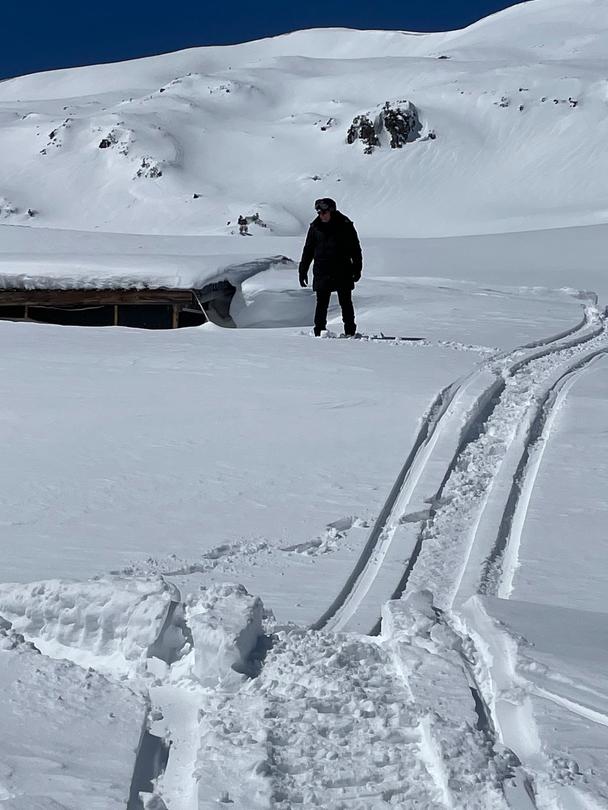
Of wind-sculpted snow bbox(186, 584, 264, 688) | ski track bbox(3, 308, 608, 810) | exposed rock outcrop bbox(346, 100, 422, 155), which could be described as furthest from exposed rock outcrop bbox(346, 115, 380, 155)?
wind-sculpted snow bbox(186, 584, 264, 688)

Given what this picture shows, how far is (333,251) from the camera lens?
372 inches

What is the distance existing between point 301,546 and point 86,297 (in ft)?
27.6

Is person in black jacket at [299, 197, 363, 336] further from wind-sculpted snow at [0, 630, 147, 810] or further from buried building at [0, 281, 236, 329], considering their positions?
wind-sculpted snow at [0, 630, 147, 810]

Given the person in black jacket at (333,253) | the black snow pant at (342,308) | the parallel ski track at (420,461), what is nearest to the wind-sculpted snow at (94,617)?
the parallel ski track at (420,461)

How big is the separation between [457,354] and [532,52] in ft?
241

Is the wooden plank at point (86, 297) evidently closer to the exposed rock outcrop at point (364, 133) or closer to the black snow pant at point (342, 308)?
the black snow pant at point (342, 308)

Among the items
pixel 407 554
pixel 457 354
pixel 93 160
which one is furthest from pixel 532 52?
pixel 407 554

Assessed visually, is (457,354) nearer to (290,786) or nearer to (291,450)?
(291,450)

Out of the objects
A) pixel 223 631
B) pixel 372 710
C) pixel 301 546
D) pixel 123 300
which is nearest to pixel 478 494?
pixel 301 546

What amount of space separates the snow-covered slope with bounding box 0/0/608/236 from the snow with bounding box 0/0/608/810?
102ft

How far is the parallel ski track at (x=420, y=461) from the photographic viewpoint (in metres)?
3.61

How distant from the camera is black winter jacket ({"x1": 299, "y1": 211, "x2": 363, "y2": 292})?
9.45 metres

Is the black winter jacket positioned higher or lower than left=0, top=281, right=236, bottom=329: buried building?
higher

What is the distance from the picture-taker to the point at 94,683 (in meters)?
2.84
